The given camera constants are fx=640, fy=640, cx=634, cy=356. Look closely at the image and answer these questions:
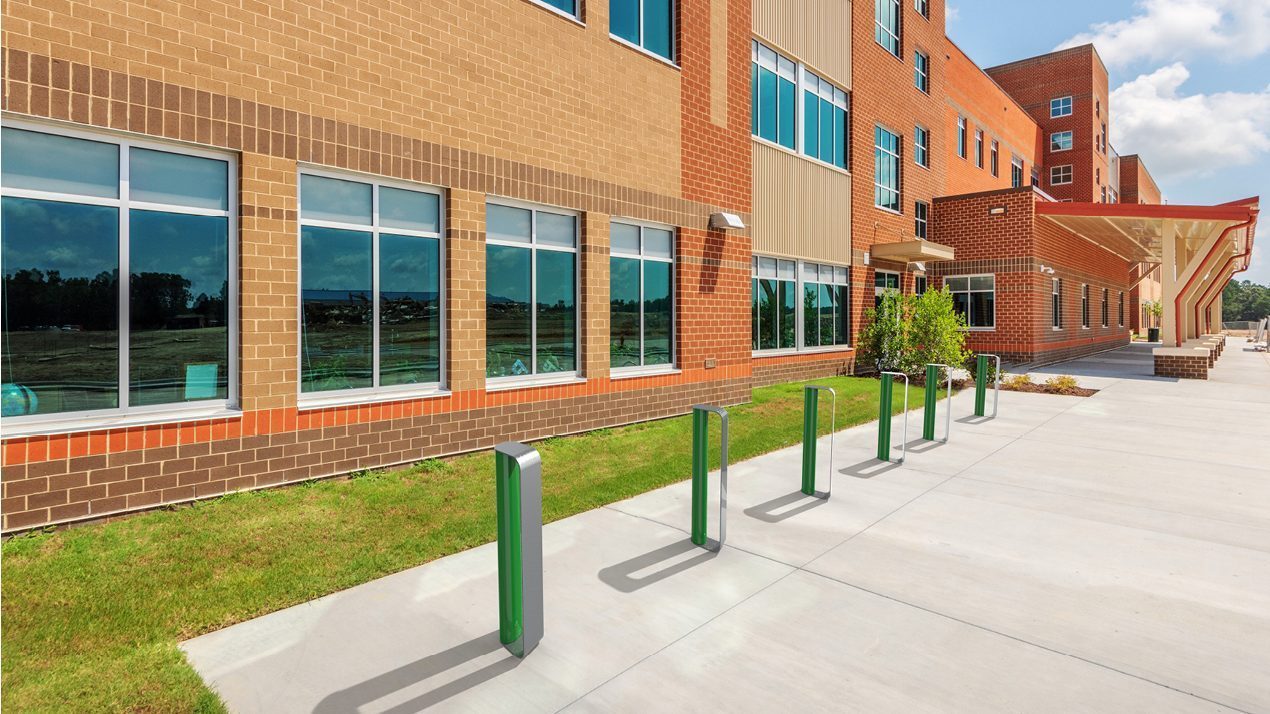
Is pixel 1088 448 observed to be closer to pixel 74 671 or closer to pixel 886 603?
pixel 886 603

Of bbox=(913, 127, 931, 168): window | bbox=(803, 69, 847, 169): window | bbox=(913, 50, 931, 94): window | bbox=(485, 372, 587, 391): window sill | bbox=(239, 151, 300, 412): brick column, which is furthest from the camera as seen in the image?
bbox=(913, 50, 931, 94): window

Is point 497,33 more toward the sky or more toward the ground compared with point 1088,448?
more toward the sky

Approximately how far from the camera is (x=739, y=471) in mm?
7887

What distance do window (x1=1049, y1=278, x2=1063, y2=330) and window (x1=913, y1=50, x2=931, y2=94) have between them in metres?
8.22

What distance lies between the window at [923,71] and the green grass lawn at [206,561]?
20.4 meters

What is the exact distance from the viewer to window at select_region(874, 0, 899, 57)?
65.5 feet

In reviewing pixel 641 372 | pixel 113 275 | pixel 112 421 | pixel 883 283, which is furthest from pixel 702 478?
pixel 883 283

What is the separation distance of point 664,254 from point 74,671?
9245mm

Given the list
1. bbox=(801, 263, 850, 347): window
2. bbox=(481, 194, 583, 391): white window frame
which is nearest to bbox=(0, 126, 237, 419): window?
bbox=(481, 194, 583, 391): white window frame

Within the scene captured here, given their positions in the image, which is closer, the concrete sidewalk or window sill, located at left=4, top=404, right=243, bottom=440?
the concrete sidewalk

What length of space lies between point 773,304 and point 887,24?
11.5 m

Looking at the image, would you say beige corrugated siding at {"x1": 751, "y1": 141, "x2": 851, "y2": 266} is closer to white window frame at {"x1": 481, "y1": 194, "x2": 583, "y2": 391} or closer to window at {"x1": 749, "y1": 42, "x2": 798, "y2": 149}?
window at {"x1": 749, "y1": 42, "x2": 798, "y2": 149}

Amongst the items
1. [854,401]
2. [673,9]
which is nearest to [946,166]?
[854,401]

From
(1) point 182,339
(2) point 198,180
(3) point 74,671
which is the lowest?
(3) point 74,671
